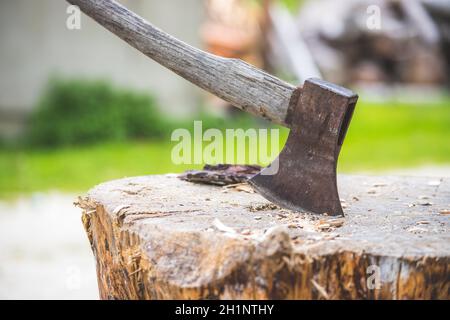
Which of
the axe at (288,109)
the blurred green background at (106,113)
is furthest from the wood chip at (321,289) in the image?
the blurred green background at (106,113)

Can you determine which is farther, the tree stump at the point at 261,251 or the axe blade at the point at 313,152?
the axe blade at the point at 313,152

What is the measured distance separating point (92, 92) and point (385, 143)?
4863 mm

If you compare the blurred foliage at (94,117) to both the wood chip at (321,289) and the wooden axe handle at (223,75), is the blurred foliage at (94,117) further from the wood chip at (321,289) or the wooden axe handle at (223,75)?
the wood chip at (321,289)

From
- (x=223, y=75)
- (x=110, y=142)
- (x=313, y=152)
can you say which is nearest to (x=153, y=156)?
(x=110, y=142)

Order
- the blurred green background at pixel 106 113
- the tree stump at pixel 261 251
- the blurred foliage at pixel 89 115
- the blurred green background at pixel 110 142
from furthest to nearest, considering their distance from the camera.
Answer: the blurred foliage at pixel 89 115 < the blurred green background at pixel 106 113 < the blurred green background at pixel 110 142 < the tree stump at pixel 261 251

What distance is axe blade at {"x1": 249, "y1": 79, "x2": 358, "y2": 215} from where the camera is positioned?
2562 millimetres

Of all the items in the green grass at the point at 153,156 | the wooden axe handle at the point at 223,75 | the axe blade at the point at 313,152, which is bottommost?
the green grass at the point at 153,156

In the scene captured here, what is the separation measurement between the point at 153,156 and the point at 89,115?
1.70 metres

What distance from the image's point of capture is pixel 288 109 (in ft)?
8.70

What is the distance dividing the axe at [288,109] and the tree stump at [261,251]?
0.10 meters

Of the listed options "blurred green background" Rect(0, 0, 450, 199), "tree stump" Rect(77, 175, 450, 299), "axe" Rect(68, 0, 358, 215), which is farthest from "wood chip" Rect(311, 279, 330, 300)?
"blurred green background" Rect(0, 0, 450, 199)

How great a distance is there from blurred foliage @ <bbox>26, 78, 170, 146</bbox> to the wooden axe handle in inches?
304

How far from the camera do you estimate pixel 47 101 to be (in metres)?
10.3

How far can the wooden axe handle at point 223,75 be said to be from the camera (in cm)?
266
